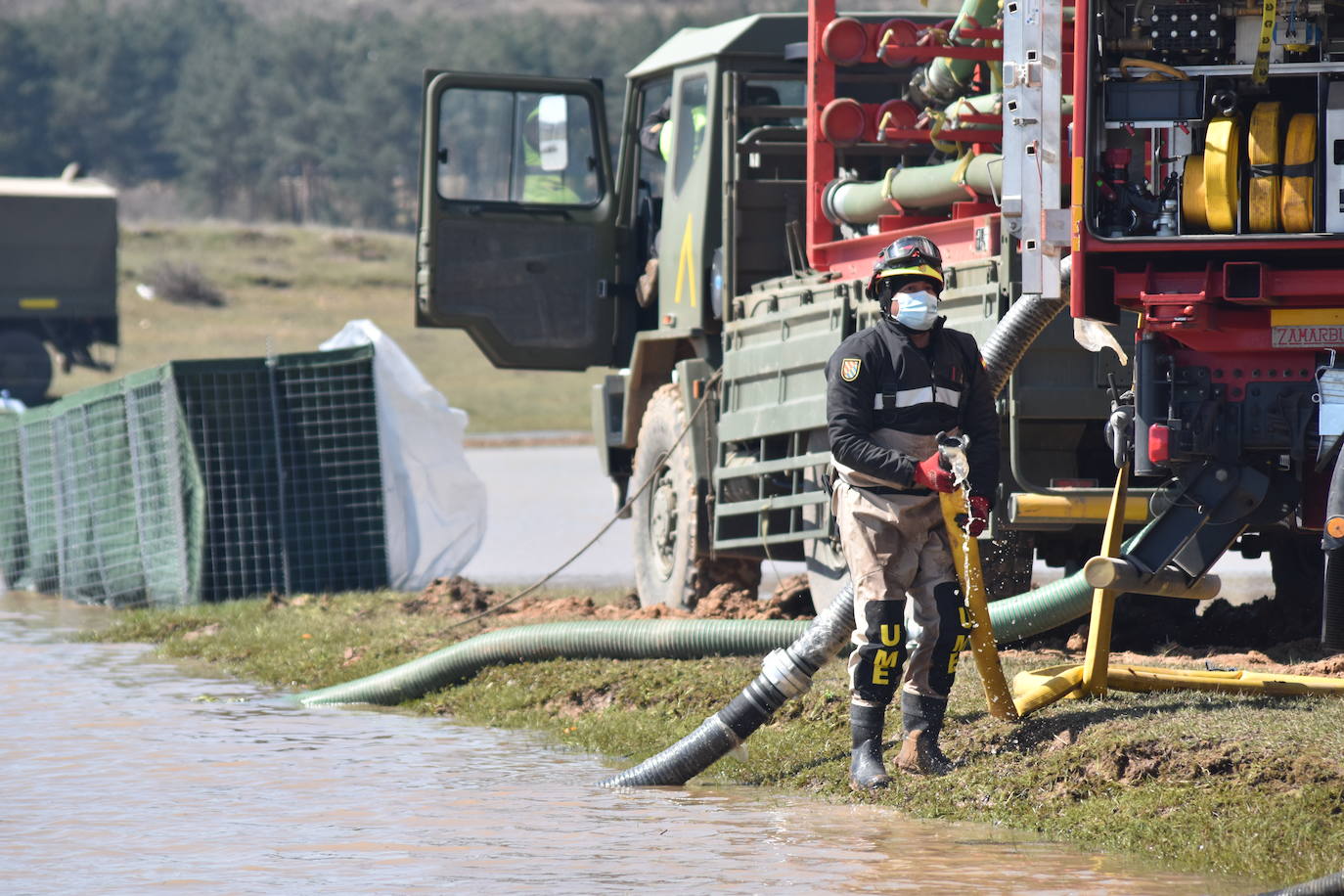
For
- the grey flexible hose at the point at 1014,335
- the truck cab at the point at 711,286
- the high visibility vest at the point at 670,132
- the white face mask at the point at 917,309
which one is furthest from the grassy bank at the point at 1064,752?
the high visibility vest at the point at 670,132

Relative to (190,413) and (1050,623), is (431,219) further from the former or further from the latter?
(1050,623)

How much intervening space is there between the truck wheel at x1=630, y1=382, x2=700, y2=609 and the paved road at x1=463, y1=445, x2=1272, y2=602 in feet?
3.55

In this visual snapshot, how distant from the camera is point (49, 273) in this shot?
115 feet

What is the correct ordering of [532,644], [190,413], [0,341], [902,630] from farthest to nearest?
[0,341], [190,413], [532,644], [902,630]

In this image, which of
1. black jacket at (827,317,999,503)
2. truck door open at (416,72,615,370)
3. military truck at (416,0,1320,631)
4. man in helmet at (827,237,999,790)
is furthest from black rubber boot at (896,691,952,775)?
truck door open at (416,72,615,370)

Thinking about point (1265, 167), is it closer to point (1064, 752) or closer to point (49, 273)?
point (1064, 752)

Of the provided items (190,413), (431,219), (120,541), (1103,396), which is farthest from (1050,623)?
(120,541)

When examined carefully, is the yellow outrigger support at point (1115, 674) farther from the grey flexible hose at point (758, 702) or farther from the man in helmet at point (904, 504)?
the grey flexible hose at point (758, 702)

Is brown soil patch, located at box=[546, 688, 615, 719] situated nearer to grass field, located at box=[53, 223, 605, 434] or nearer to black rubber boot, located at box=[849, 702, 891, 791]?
black rubber boot, located at box=[849, 702, 891, 791]

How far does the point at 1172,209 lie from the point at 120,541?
9.43 m

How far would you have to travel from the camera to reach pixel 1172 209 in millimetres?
7555

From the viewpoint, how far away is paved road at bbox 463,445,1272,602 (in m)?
15.6

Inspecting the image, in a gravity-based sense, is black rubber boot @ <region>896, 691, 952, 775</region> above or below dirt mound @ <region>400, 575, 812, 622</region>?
above

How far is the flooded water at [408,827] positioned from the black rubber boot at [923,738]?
9.5 inches
